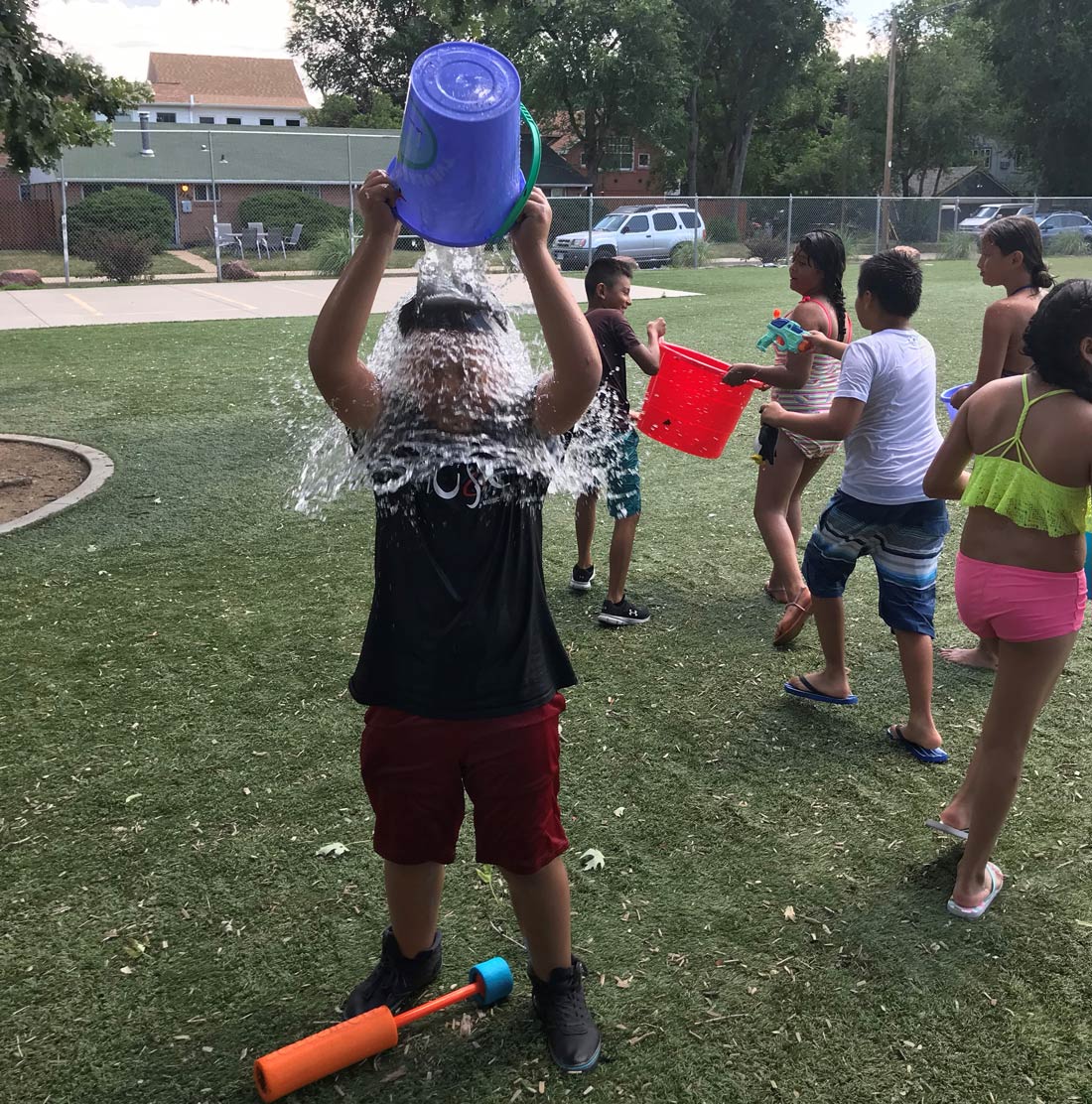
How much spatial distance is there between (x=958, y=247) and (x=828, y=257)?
110 ft

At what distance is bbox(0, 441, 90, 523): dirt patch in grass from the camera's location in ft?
22.8

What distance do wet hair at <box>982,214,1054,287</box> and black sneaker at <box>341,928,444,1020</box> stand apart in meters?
3.75

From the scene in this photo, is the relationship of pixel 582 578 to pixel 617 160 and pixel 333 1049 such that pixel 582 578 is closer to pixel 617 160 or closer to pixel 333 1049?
pixel 333 1049

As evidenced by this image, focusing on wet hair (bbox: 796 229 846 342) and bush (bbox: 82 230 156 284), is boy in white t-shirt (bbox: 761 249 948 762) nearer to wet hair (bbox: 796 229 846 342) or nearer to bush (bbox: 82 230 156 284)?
wet hair (bbox: 796 229 846 342)

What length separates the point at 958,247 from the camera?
1364 inches

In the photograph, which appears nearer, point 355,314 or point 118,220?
point 355,314

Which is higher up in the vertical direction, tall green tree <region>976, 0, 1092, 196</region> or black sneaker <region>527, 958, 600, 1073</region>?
tall green tree <region>976, 0, 1092, 196</region>

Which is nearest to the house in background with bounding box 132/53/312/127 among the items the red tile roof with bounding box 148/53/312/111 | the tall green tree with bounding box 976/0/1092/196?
the red tile roof with bounding box 148/53/312/111

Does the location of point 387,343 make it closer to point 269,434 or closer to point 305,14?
point 269,434

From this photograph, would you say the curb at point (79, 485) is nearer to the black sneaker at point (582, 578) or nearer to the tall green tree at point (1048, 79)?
the black sneaker at point (582, 578)

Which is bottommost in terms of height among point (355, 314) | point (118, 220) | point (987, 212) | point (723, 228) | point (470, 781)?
point (470, 781)

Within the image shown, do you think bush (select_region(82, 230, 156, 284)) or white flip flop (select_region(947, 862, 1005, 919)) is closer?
white flip flop (select_region(947, 862, 1005, 919))

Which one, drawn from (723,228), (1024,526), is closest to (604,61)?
(723,228)

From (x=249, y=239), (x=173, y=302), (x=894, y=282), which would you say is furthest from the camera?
(x=249, y=239)
